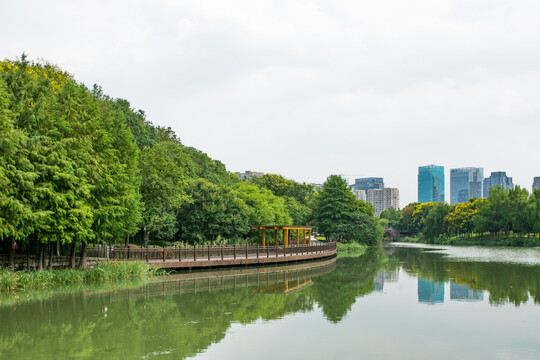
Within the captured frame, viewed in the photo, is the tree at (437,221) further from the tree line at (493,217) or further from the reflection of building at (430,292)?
the reflection of building at (430,292)

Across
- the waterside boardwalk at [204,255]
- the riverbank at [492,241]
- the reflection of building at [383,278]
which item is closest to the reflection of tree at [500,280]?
the reflection of building at [383,278]

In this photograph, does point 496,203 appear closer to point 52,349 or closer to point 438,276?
point 438,276

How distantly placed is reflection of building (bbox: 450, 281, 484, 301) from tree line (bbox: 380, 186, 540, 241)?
62764 millimetres

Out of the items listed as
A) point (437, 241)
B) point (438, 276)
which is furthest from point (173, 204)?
point (437, 241)

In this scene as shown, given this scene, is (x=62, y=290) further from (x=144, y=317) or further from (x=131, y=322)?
(x=131, y=322)

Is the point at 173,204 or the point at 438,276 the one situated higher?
the point at 173,204

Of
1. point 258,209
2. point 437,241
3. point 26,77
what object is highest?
point 26,77

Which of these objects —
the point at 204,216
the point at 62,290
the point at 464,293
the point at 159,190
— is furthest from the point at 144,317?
the point at 204,216

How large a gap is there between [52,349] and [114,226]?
48.8 feet

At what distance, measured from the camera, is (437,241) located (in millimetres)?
108000

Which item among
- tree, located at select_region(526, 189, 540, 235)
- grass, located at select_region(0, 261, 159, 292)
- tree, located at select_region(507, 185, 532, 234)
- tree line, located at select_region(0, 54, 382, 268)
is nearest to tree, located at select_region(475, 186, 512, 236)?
tree, located at select_region(507, 185, 532, 234)

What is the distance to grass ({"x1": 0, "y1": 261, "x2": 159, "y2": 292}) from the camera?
21.6 metres

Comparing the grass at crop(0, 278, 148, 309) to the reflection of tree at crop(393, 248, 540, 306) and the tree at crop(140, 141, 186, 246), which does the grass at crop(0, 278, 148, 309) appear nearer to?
the tree at crop(140, 141, 186, 246)

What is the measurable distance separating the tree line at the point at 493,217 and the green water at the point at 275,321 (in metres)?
65.3
